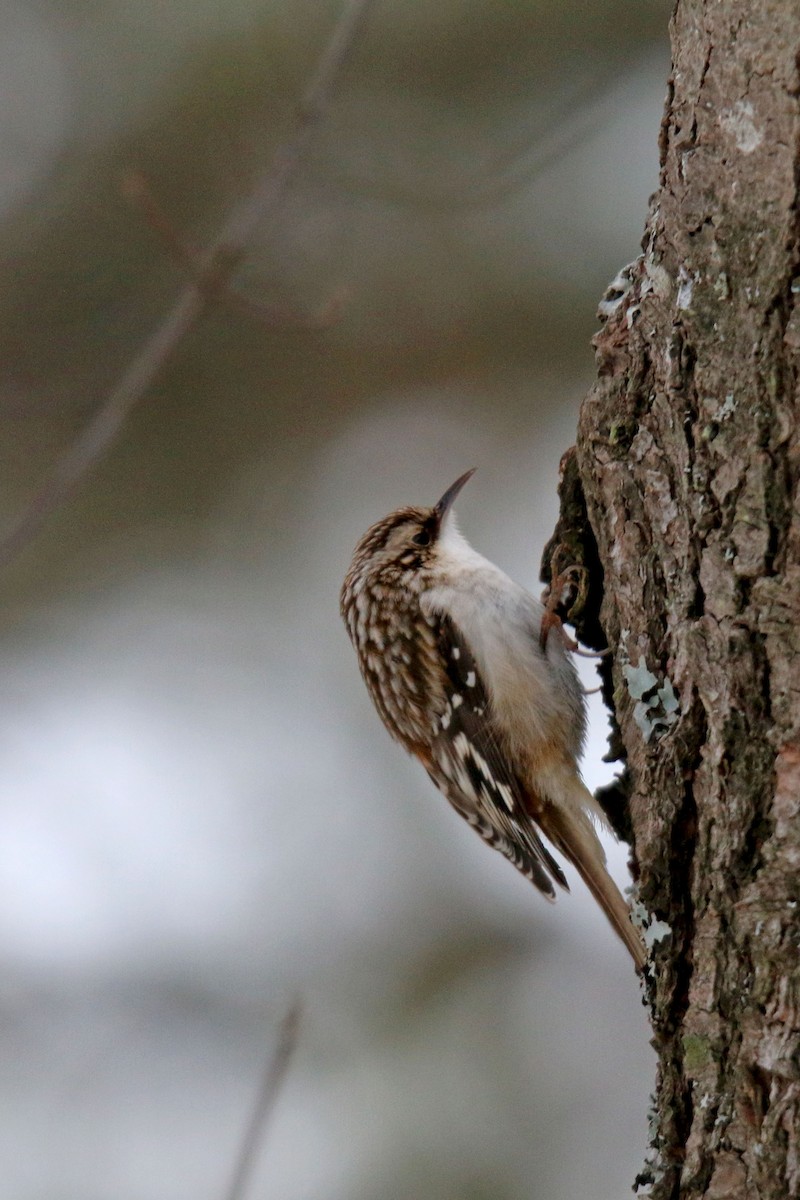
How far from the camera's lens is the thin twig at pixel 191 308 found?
163 cm

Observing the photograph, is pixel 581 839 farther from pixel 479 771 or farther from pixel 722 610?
pixel 722 610

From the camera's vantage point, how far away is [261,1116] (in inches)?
71.9

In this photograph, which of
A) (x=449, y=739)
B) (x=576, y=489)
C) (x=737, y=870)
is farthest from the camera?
(x=449, y=739)

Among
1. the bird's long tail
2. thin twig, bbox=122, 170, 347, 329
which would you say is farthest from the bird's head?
the bird's long tail

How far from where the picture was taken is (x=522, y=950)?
15.8ft

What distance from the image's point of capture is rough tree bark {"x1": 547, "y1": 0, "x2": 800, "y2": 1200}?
1525 millimetres

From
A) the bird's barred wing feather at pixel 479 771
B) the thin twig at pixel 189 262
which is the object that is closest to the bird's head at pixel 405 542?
the bird's barred wing feather at pixel 479 771

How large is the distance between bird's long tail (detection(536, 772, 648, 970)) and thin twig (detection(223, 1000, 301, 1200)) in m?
0.77

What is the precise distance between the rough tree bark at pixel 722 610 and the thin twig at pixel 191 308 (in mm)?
494

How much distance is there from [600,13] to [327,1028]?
344 cm

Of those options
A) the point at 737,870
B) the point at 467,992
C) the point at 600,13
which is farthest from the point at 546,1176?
the point at 600,13

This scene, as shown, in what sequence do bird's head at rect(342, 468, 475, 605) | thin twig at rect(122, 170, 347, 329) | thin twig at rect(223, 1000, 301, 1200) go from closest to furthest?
thin twig at rect(223, 1000, 301, 1200)
thin twig at rect(122, 170, 347, 329)
bird's head at rect(342, 468, 475, 605)

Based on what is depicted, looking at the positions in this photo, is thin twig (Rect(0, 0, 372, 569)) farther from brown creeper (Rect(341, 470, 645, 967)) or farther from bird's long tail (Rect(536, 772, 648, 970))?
bird's long tail (Rect(536, 772, 648, 970))

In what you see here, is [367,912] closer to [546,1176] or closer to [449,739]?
[546,1176]
